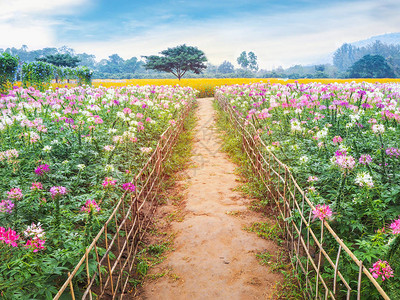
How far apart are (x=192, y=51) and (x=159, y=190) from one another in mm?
33978

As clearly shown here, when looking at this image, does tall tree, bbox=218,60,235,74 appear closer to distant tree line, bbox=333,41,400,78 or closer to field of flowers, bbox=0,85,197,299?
distant tree line, bbox=333,41,400,78

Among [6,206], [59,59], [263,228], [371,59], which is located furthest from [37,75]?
[371,59]

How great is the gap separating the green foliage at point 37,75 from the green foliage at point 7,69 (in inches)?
28.7

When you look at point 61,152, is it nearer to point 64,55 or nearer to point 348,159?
point 348,159

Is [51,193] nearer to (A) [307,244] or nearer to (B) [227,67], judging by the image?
(A) [307,244]

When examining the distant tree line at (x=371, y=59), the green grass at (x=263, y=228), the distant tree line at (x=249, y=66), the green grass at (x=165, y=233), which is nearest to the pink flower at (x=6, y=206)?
the green grass at (x=165, y=233)

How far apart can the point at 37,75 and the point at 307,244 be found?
1349 centimetres

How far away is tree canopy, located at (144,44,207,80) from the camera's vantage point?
1346 inches

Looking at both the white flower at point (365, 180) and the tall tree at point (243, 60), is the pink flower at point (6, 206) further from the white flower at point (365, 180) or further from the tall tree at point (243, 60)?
the tall tree at point (243, 60)

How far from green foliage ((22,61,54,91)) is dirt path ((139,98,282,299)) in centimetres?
1012

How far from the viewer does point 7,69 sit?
35.3ft

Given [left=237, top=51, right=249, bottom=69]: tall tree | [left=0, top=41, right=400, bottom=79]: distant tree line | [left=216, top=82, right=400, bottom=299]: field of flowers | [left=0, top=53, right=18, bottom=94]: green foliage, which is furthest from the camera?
[left=237, top=51, right=249, bottom=69]: tall tree

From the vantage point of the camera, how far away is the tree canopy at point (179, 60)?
3419 centimetres

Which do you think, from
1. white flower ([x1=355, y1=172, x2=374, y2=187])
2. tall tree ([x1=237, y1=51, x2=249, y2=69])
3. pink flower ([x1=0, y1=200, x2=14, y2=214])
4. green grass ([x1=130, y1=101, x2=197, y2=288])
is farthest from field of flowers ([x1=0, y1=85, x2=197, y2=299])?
tall tree ([x1=237, y1=51, x2=249, y2=69])
